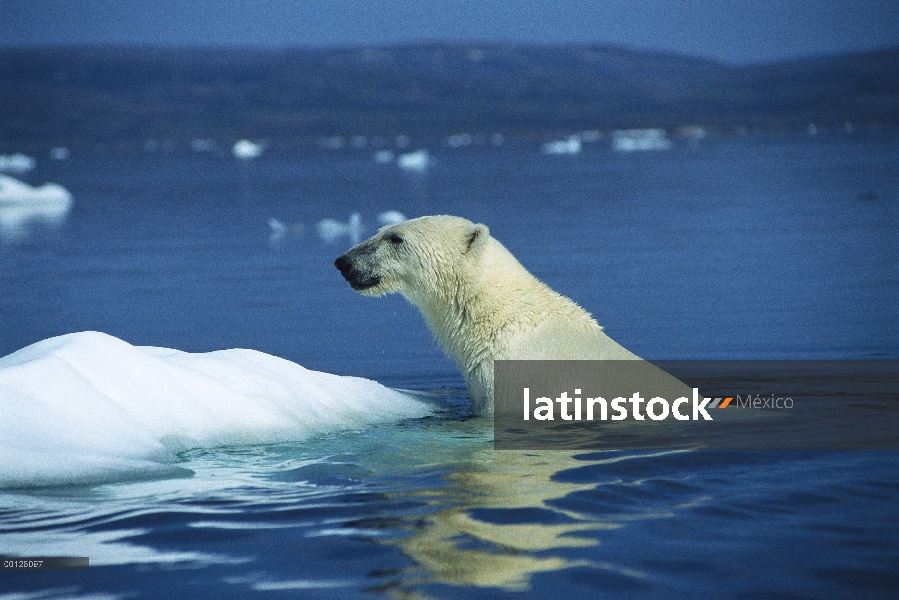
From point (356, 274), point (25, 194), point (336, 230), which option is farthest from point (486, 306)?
point (25, 194)

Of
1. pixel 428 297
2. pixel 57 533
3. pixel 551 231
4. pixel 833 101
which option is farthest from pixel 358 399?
pixel 833 101

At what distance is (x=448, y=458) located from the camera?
516 centimetres

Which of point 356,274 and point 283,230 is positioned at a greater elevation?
point 283,230

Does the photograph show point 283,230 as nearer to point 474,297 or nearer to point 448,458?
point 474,297

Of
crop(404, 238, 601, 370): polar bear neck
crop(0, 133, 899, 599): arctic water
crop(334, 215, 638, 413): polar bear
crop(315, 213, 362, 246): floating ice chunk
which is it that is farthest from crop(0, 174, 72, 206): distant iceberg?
crop(404, 238, 601, 370): polar bear neck

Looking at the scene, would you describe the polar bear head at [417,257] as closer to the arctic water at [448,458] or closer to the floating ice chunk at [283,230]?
the arctic water at [448,458]

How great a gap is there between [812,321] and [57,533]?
22.8 ft

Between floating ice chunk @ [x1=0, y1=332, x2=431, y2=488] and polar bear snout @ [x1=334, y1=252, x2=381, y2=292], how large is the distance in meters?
0.54

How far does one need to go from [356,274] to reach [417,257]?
380mm

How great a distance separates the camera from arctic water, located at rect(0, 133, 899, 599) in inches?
146

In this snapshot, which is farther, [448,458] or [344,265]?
[344,265]

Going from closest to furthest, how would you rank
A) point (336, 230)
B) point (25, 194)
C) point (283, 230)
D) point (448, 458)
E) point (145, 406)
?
point (448, 458) < point (145, 406) < point (336, 230) < point (283, 230) < point (25, 194)

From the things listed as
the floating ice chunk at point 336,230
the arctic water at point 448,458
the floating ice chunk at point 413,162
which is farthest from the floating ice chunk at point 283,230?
the floating ice chunk at point 413,162

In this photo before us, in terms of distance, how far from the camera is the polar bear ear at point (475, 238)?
6.34 m
